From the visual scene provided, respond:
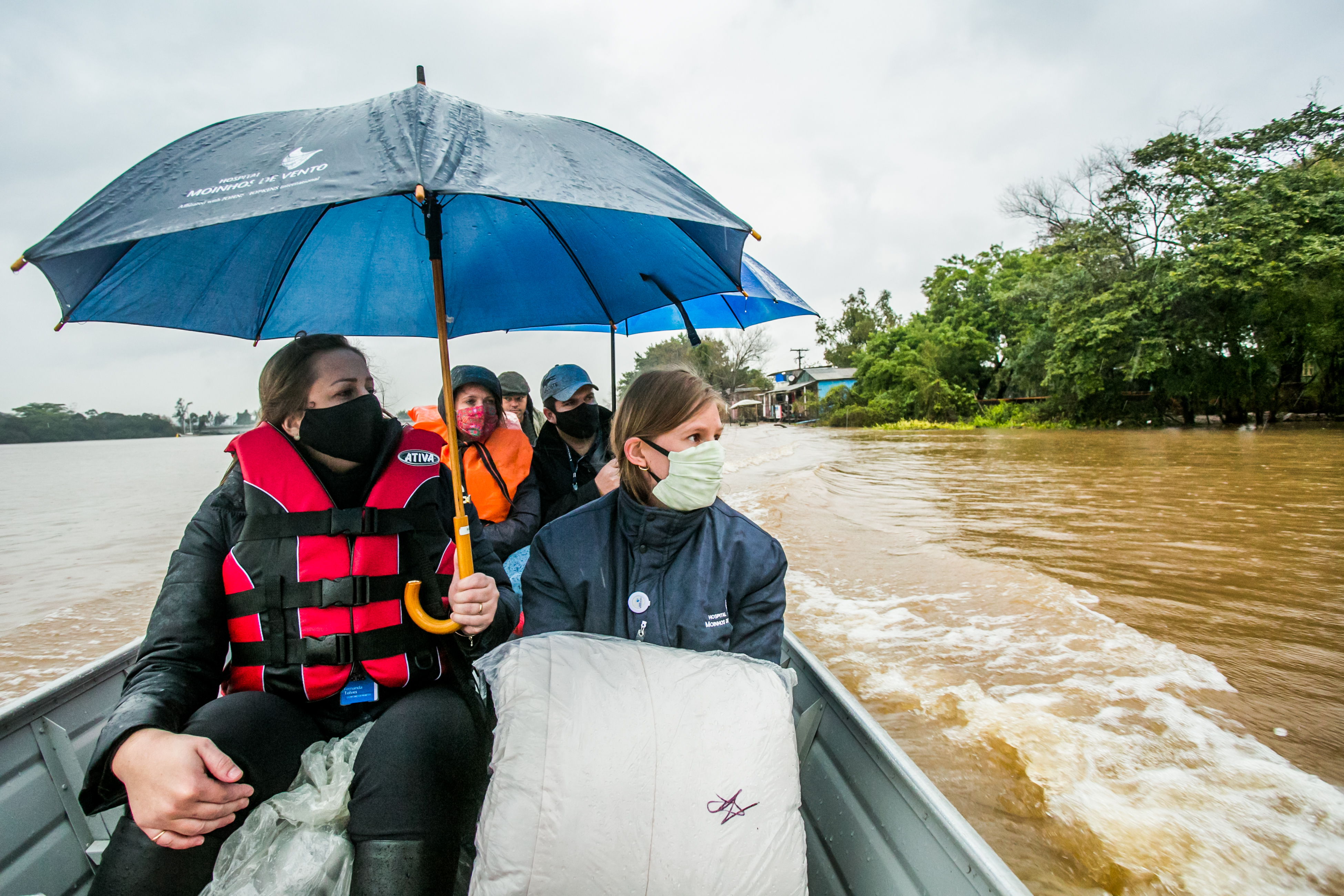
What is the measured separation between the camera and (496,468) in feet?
9.74

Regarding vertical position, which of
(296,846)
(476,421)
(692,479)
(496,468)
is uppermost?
(476,421)

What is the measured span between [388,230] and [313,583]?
4.42 feet

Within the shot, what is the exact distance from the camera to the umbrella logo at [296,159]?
1.24 meters

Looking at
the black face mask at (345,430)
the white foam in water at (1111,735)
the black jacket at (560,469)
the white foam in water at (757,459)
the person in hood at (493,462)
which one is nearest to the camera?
the black face mask at (345,430)

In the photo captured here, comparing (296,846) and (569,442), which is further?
(569,442)

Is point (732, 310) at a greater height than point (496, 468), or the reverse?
point (732, 310)

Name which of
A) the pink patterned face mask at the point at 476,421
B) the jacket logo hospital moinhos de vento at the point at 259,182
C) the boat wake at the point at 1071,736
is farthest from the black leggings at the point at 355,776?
the boat wake at the point at 1071,736

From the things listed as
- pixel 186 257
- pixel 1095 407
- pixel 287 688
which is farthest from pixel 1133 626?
pixel 1095 407

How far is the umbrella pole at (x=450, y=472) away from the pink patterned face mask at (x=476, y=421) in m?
1.12

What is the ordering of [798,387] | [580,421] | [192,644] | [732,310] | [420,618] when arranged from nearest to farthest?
[192,644] → [420,618] → [580,421] → [732,310] → [798,387]

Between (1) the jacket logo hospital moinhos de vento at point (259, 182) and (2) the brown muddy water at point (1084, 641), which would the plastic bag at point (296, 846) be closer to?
(1) the jacket logo hospital moinhos de vento at point (259, 182)

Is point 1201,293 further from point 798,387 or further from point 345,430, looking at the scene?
point 798,387

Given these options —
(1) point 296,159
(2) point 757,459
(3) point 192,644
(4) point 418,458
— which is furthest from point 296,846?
A: (2) point 757,459

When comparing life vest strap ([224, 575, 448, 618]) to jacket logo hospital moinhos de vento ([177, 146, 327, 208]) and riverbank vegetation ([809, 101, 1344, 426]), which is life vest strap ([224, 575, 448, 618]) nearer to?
jacket logo hospital moinhos de vento ([177, 146, 327, 208])
